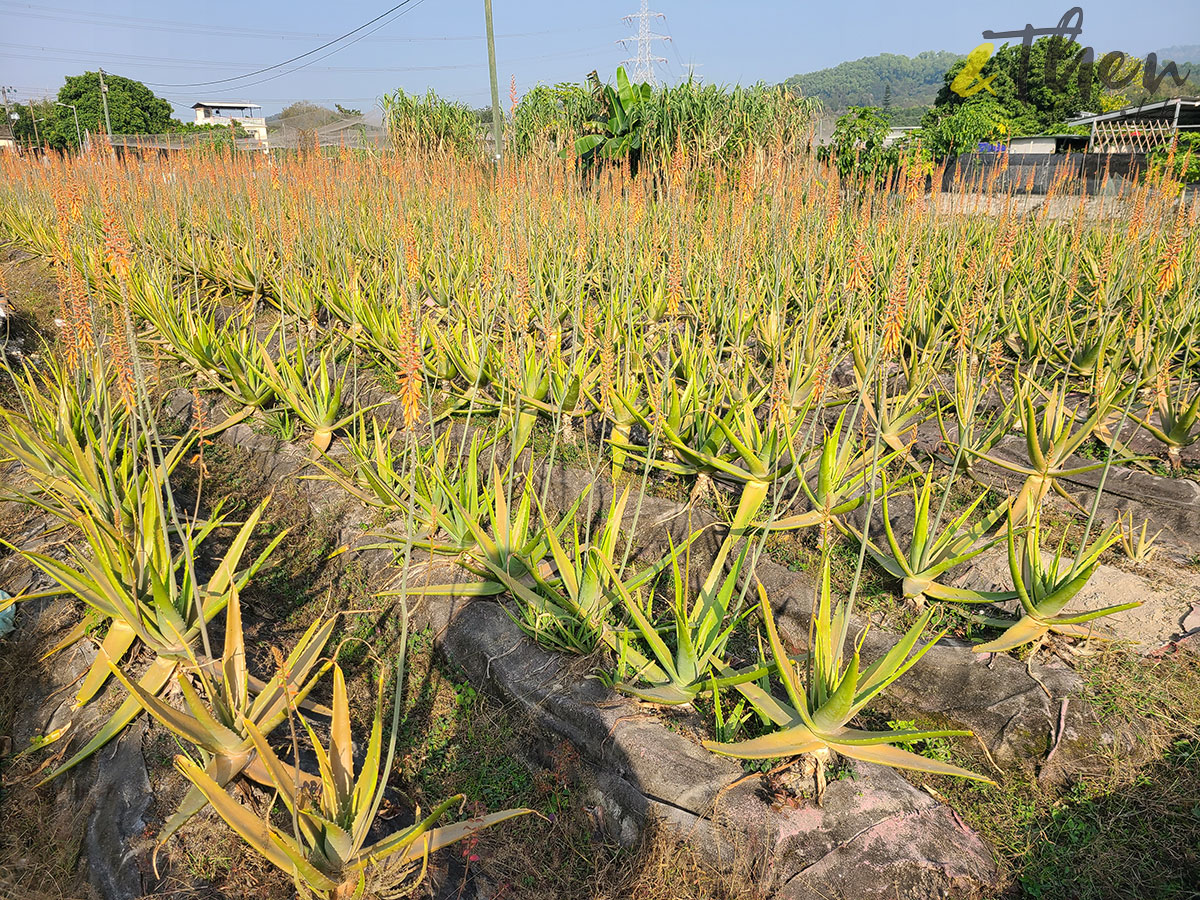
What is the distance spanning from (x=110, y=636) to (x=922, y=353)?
4415 millimetres

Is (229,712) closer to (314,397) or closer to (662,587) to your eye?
(662,587)

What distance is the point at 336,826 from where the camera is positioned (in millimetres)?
1833

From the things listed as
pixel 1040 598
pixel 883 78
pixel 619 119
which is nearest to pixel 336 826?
pixel 1040 598

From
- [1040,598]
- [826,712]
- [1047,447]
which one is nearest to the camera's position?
[826,712]

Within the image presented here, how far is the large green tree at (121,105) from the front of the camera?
38.0 meters

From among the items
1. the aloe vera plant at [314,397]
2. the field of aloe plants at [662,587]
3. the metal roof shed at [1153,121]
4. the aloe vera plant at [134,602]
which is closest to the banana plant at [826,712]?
the field of aloe plants at [662,587]

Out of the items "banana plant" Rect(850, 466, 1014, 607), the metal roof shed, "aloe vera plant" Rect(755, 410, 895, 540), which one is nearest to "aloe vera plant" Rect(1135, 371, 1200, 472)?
"banana plant" Rect(850, 466, 1014, 607)

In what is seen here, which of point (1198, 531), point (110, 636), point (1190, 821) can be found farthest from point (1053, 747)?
point (110, 636)

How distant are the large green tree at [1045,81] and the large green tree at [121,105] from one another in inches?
1634

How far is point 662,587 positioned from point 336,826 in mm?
1947

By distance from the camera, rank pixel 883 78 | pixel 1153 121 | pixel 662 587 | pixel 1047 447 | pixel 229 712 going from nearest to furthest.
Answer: pixel 229 712, pixel 662 587, pixel 1047 447, pixel 1153 121, pixel 883 78

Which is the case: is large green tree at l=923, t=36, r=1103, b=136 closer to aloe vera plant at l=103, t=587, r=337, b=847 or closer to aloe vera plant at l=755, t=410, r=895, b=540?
aloe vera plant at l=755, t=410, r=895, b=540

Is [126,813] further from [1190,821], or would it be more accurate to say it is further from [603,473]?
[1190,821]

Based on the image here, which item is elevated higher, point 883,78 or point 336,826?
point 883,78
